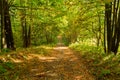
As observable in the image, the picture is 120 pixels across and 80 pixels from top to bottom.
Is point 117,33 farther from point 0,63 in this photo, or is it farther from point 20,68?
point 0,63

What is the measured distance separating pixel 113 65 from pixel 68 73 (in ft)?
7.98

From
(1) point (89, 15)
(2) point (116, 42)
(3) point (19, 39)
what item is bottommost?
A: (3) point (19, 39)

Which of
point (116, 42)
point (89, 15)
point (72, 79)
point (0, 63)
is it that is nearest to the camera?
point (72, 79)

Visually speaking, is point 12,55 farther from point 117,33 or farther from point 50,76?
point 117,33

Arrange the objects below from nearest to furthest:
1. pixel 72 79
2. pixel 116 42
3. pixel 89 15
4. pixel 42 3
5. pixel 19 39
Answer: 1. pixel 72 79
2. pixel 116 42
3. pixel 42 3
4. pixel 89 15
5. pixel 19 39

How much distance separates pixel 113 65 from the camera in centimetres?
1061

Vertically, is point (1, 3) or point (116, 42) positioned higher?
point (1, 3)

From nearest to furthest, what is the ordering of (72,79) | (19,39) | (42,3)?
(72,79), (42,3), (19,39)

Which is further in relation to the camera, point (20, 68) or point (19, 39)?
point (19, 39)

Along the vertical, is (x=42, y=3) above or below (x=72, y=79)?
above

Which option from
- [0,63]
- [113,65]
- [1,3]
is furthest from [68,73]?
[1,3]

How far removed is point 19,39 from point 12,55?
30.3 m

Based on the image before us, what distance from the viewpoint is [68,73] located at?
10.5 metres

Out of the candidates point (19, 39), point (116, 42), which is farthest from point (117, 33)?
point (19, 39)
